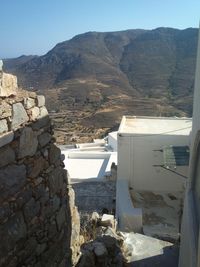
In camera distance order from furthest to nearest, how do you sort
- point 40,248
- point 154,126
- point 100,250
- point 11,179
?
point 154,126 → point 100,250 → point 40,248 → point 11,179

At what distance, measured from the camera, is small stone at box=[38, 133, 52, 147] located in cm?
432

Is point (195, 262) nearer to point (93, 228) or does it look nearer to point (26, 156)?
point (26, 156)

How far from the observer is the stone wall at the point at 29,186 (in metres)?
3.60

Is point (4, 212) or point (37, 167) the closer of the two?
point (4, 212)

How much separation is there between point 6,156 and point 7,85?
0.70m

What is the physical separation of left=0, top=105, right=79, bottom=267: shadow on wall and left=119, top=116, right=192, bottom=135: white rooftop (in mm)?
7041

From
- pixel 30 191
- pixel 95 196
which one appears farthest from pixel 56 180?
pixel 95 196

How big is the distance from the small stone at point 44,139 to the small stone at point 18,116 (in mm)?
418

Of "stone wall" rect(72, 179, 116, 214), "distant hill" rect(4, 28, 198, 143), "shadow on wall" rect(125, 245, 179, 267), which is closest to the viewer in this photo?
"shadow on wall" rect(125, 245, 179, 267)

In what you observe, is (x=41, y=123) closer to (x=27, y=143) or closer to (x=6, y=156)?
(x=27, y=143)

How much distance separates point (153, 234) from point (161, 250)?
2.10m

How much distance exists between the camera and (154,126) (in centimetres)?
1305

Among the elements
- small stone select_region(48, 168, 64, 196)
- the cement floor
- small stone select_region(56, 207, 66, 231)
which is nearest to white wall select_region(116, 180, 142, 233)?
the cement floor

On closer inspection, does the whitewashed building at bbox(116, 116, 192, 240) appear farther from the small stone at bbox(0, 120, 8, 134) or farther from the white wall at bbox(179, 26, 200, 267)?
the small stone at bbox(0, 120, 8, 134)
